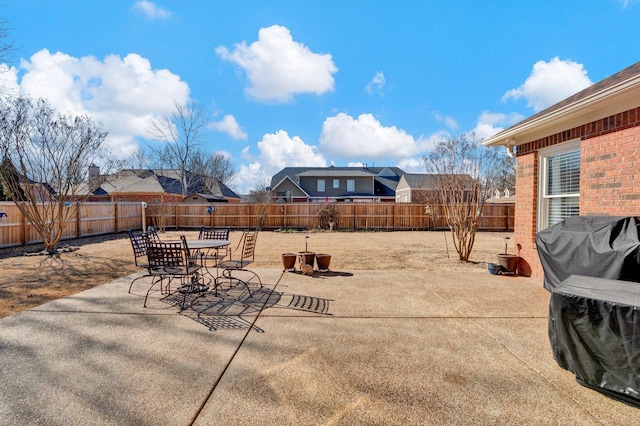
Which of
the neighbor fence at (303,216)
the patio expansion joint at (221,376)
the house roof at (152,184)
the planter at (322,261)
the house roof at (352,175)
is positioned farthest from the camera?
the house roof at (352,175)

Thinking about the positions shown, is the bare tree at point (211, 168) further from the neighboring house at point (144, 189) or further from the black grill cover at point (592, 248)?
the black grill cover at point (592, 248)

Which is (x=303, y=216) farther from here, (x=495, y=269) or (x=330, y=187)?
(x=495, y=269)

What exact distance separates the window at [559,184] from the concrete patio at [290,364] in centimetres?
176

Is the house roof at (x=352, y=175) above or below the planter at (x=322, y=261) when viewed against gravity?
above

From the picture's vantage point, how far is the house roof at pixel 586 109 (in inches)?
163

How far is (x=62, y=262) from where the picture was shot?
8.88 meters

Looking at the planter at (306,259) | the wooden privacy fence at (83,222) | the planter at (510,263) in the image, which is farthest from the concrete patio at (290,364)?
the wooden privacy fence at (83,222)

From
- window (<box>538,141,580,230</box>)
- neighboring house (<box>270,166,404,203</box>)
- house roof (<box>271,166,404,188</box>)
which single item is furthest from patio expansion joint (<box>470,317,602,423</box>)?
house roof (<box>271,166,404,188</box>)

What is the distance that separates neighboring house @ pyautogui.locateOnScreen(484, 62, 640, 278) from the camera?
435 centimetres

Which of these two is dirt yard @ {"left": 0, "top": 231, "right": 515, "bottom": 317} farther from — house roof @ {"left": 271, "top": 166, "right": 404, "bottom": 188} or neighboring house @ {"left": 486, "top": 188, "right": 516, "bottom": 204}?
house roof @ {"left": 271, "top": 166, "right": 404, "bottom": 188}

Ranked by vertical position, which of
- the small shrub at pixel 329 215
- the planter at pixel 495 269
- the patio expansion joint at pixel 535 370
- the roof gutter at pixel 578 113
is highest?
the roof gutter at pixel 578 113

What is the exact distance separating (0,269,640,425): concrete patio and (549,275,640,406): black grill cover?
141 mm

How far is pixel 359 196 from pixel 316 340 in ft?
97.2

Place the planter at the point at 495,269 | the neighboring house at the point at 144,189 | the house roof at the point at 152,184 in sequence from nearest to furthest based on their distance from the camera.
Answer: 1. the planter at the point at 495,269
2. the neighboring house at the point at 144,189
3. the house roof at the point at 152,184
